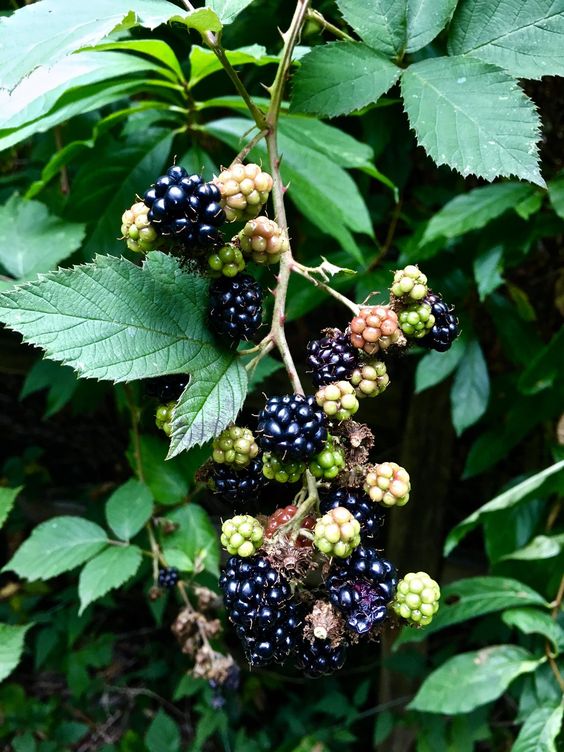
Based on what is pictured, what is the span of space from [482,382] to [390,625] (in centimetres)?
104

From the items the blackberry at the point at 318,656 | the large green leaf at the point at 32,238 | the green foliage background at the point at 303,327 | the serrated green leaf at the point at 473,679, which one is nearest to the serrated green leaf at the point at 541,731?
the green foliage background at the point at 303,327

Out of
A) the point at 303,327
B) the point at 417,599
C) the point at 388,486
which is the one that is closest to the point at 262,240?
the point at 388,486

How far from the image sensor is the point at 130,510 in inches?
53.0

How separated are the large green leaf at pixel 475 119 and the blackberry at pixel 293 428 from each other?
1.02ft

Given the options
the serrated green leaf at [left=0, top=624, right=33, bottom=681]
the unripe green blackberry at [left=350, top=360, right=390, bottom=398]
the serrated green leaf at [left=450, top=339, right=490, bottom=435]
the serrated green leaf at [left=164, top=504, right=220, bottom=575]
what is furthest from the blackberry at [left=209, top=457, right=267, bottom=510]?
the serrated green leaf at [left=450, top=339, right=490, bottom=435]

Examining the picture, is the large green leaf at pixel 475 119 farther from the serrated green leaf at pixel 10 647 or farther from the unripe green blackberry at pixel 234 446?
the serrated green leaf at pixel 10 647

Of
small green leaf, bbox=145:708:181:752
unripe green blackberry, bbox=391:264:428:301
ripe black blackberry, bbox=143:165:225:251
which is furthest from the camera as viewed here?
small green leaf, bbox=145:708:181:752

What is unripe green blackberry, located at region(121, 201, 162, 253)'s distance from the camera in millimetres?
584

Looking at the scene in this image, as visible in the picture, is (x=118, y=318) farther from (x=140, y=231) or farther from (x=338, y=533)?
(x=338, y=533)

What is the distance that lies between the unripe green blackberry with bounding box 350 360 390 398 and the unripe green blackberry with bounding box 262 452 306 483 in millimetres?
93

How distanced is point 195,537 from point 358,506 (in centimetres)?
78

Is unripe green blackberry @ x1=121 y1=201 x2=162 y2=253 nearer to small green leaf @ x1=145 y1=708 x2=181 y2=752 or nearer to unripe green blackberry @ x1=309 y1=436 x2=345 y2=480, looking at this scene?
unripe green blackberry @ x1=309 y1=436 x2=345 y2=480

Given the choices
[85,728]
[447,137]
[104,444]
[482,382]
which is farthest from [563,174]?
[85,728]

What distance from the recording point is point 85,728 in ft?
6.88
